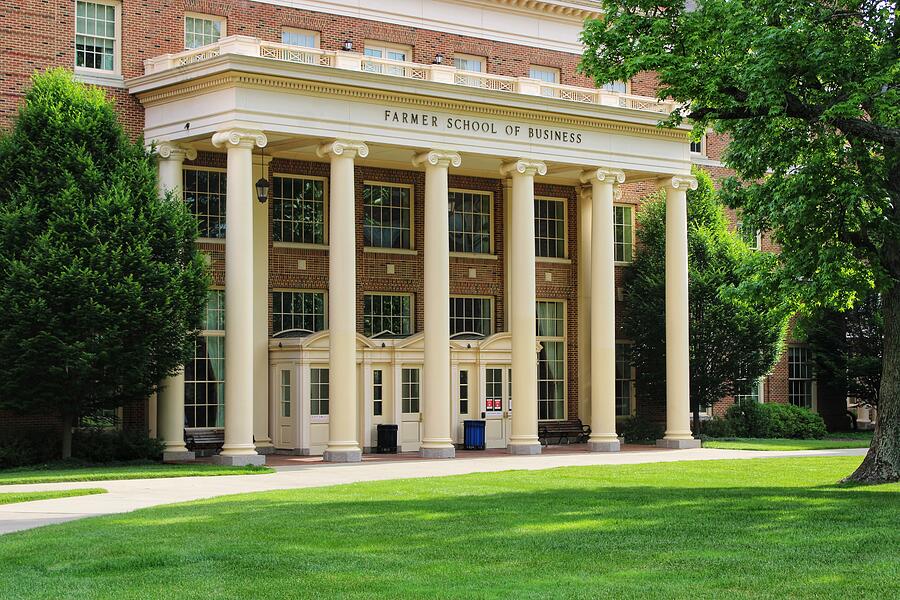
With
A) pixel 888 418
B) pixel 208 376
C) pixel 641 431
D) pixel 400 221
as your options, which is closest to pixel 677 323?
pixel 641 431

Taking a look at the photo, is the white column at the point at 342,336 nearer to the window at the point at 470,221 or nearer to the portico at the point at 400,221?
the portico at the point at 400,221

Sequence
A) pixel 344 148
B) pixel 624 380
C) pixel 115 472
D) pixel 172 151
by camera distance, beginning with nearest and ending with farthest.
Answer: pixel 115 472 → pixel 172 151 → pixel 344 148 → pixel 624 380

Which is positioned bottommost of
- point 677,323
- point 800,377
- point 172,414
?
point 172,414

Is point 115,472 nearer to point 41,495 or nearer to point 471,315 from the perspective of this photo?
point 41,495

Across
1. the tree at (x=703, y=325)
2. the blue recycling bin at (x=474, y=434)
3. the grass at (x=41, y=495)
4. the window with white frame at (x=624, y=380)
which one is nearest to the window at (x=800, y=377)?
the tree at (x=703, y=325)

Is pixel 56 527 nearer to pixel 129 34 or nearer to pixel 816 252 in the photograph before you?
pixel 816 252

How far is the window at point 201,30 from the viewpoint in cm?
3447

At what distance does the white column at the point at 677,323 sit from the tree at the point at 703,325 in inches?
122

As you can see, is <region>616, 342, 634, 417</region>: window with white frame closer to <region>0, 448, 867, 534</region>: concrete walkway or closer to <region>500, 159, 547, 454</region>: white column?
<region>0, 448, 867, 534</region>: concrete walkway

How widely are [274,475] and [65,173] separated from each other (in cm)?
795

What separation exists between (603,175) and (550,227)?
5228mm

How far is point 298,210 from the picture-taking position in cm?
3647

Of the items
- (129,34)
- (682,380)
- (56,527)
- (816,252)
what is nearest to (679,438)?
(682,380)

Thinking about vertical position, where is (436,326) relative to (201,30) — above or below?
below
